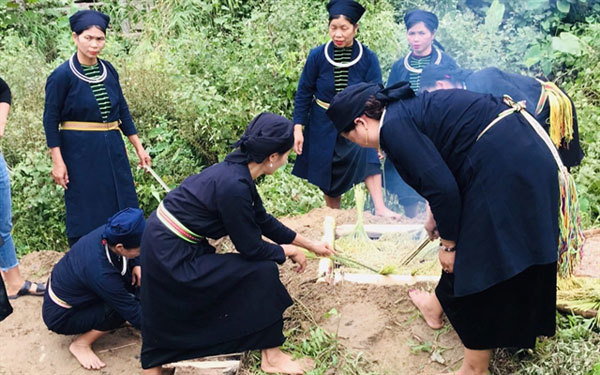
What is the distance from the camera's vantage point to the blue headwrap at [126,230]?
3.79 meters

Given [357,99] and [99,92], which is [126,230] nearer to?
[99,92]

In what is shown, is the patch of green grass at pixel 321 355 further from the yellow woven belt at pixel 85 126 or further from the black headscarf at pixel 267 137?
the yellow woven belt at pixel 85 126

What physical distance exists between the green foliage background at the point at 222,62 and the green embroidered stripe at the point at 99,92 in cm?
146

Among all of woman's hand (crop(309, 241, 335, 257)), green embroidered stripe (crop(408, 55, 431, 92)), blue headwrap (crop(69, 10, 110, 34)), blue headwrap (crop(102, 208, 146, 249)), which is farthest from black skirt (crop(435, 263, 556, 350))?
blue headwrap (crop(69, 10, 110, 34))

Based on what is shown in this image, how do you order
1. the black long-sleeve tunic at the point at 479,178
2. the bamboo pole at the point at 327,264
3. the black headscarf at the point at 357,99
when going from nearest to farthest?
the black long-sleeve tunic at the point at 479,178 < the black headscarf at the point at 357,99 < the bamboo pole at the point at 327,264

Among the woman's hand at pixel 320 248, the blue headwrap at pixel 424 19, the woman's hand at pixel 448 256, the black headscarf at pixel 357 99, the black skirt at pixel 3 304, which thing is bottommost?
the black skirt at pixel 3 304

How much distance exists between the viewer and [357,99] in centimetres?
294

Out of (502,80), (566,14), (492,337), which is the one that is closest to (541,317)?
(492,337)

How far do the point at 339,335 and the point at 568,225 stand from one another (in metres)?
1.54

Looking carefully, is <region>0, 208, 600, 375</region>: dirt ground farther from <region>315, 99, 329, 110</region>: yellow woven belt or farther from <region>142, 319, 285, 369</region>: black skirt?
<region>315, 99, 329, 110</region>: yellow woven belt

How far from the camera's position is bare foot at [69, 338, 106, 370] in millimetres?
4074

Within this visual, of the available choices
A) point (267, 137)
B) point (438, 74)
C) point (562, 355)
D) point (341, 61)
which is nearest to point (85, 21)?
point (341, 61)

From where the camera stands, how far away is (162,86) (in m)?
7.64

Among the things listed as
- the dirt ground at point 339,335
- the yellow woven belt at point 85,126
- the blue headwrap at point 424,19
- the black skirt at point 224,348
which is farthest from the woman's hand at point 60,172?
the blue headwrap at point 424,19
